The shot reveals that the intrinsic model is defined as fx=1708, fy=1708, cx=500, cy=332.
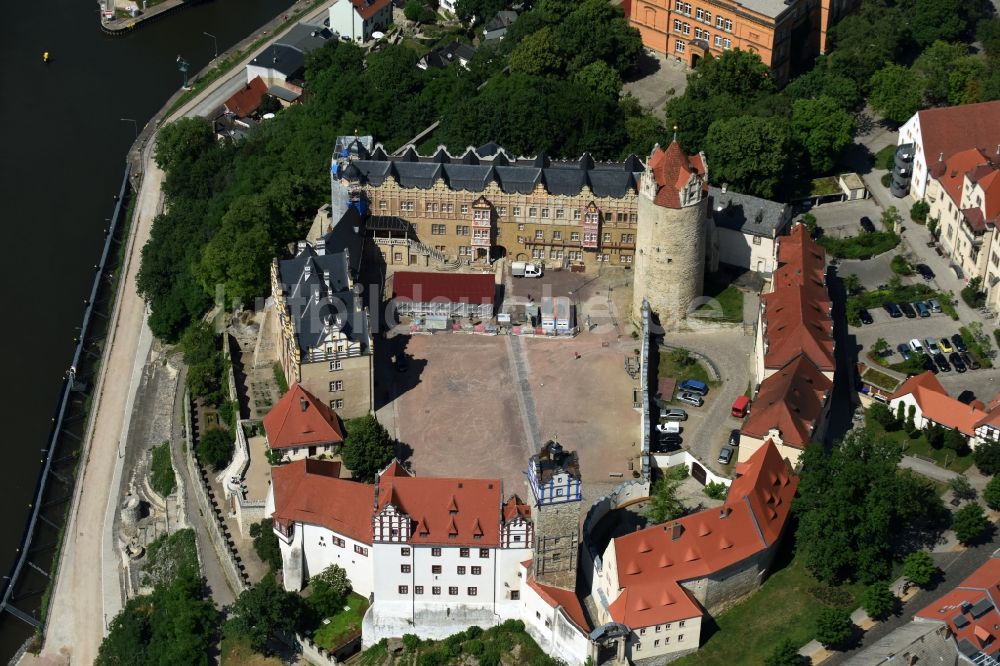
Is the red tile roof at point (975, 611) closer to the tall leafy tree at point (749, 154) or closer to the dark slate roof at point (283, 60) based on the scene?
the tall leafy tree at point (749, 154)

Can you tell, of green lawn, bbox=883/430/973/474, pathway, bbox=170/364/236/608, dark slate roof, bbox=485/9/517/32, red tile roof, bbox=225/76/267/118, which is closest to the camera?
green lawn, bbox=883/430/973/474

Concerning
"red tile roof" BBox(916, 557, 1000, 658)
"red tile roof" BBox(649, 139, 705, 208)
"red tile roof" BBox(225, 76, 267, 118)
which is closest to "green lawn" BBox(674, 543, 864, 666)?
"red tile roof" BBox(916, 557, 1000, 658)

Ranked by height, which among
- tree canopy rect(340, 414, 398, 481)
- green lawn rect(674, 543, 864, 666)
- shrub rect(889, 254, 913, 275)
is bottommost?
green lawn rect(674, 543, 864, 666)

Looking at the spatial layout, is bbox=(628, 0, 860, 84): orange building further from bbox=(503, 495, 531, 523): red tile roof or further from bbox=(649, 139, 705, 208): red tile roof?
bbox=(503, 495, 531, 523): red tile roof

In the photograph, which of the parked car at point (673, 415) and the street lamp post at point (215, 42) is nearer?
the parked car at point (673, 415)

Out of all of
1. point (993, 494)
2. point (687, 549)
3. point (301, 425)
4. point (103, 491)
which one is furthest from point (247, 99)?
point (993, 494)

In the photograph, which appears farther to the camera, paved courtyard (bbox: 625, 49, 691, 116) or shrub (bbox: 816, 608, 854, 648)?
paved courtyard (bbox: 625, 49, 691, 116)

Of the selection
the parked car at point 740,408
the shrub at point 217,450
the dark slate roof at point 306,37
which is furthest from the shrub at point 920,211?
the dark slate roof at point 306,37

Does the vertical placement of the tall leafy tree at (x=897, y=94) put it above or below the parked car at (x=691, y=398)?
above
